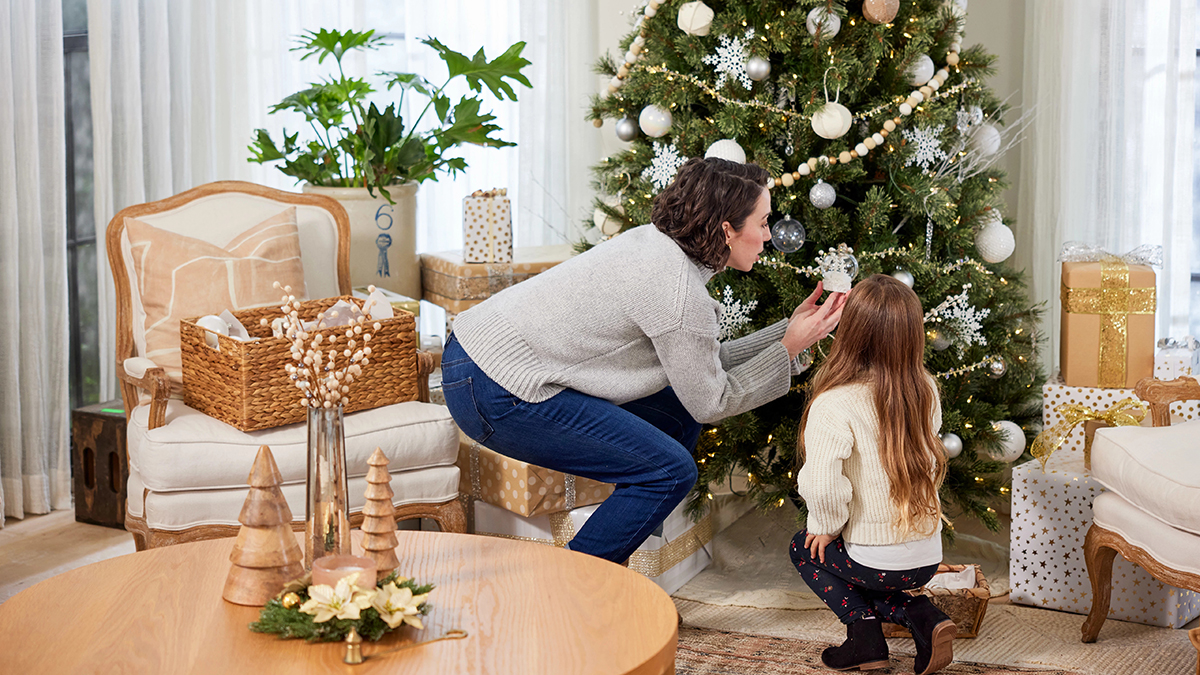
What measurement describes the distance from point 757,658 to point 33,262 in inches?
92.5

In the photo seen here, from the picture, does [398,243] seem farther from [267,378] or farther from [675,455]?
[675,455]

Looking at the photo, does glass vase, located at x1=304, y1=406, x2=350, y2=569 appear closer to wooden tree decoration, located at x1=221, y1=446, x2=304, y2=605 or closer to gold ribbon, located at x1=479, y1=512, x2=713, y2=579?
wooden tree decoration, located at x1=221, y1=446, x2=304, y2=605

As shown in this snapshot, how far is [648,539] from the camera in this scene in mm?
2643

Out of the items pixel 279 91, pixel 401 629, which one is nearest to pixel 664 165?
pixel 401 629

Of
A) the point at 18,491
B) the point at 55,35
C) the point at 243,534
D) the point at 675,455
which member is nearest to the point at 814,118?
the point at 675,455

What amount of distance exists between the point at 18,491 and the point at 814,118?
2524 millimetres

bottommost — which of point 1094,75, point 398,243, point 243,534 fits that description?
point 243,534

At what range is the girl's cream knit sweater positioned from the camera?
2.04 metres

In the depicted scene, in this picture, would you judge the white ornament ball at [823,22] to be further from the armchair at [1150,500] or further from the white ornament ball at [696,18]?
the armchair at [1150,500]

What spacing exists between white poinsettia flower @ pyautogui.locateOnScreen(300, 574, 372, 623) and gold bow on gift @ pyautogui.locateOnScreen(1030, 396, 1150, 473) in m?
1.74

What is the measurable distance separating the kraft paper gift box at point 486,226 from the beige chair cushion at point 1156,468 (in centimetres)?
168

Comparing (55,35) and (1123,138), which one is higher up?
(55,35)

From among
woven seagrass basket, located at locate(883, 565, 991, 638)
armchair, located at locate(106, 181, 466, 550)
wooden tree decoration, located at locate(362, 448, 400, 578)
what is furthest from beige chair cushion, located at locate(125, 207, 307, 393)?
woven seagrass basket, located at locate(883, 565, 991, 638)

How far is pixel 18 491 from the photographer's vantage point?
3.26 m
